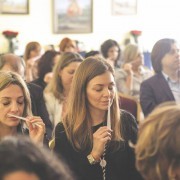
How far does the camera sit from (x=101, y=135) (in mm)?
2137

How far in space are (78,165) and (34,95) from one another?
1.31 metres

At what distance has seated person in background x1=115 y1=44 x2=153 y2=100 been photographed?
5.03 metres

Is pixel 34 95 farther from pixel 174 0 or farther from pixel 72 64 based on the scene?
pixel 174 0

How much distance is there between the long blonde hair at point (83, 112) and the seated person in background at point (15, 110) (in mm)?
163

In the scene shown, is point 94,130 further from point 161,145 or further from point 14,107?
point 161,145

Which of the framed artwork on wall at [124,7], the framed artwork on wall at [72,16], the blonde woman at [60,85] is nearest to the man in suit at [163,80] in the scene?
the blonde woman at [60,85]

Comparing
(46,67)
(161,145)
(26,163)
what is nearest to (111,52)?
(46,67)

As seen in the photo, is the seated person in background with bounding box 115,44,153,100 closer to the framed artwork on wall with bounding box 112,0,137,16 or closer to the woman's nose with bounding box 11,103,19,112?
the woman's nose with bounding box 11,103,19,112

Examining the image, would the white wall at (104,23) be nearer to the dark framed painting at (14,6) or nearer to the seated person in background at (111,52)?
the dark framed painting at (14,6)

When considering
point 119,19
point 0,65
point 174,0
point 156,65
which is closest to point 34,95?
point 0,65

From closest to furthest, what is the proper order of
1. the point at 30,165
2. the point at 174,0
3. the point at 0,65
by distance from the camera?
the point at 30,165, the point at 0,65, the point at 174,0

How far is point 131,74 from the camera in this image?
508cm

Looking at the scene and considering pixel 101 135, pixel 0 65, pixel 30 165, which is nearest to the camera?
pixel 30 165

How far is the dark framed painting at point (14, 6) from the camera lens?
7.28 m
